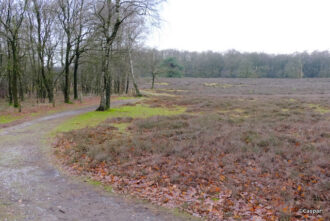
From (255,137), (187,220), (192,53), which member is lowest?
(187,220)

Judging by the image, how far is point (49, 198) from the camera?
5.10 meters

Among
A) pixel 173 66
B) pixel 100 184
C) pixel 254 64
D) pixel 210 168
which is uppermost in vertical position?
pixel 254 64

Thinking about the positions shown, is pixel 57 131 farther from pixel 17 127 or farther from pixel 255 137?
pixel 255 137

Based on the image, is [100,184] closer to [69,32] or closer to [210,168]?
[210,168]

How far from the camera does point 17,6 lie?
20547 millimetres

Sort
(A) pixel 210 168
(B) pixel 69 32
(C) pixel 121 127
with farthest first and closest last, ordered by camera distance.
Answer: (B) pixel 69 32, (C) pixel 121 127, (A) pixel 210 168

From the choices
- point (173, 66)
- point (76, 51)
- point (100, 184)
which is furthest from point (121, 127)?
point (173, 66)

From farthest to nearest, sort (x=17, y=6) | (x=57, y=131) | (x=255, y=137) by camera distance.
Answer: (x=17, y=6) → (x=57, y=131) → (x=255, y=137)

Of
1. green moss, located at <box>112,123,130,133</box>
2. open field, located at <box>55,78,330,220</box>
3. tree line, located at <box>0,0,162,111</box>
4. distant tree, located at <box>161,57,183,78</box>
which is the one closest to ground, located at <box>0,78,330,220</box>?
open field, located at <box>55,78,330,220</box>

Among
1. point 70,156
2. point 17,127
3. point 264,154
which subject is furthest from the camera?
point 17,127

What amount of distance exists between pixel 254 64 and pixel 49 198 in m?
92.7

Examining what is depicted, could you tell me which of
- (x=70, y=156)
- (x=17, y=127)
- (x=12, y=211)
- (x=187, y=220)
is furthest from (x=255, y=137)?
(x=17, y=127)

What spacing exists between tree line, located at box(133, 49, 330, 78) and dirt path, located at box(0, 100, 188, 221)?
229 ft

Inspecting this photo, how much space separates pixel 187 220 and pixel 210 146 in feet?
13.7
